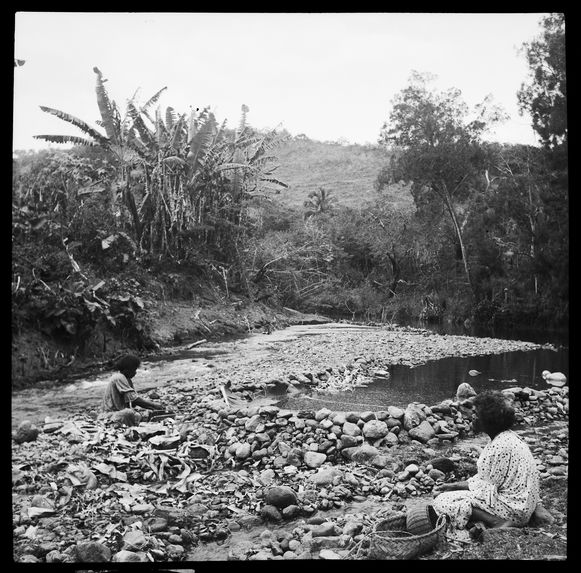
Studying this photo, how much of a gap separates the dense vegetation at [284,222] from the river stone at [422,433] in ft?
3.49

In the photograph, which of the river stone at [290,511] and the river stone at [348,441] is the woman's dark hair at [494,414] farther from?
the river stone at [290,511]

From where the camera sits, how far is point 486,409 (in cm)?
268

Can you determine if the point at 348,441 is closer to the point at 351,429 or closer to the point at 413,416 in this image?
the point at 351,429

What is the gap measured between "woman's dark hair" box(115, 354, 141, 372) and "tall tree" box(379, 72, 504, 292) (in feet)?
8.95

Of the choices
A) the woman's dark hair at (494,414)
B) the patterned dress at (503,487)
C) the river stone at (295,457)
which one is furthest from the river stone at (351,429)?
the woman's dark hair at (494,414)

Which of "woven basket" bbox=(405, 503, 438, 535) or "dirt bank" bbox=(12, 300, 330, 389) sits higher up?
"dirt bank" bbox=(12, 300, 330, 389)

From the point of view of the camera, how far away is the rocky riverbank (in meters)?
2.87

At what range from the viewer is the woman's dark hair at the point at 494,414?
105 inches

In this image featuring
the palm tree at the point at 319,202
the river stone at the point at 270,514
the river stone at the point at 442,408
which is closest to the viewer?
the river stone at the point at 270,514

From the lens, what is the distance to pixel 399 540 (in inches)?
105

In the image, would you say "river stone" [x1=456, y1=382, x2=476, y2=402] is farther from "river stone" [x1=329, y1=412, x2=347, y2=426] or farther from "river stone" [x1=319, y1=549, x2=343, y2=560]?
"river stone" [x1=319, y1=549, x2=343, y2=560]

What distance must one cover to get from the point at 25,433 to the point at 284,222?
A: 2.32m

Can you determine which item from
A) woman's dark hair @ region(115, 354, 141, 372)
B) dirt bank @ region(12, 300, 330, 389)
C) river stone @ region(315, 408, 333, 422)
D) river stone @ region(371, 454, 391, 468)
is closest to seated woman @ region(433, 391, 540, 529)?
river stone @ region(371, 454, 391, 468)
